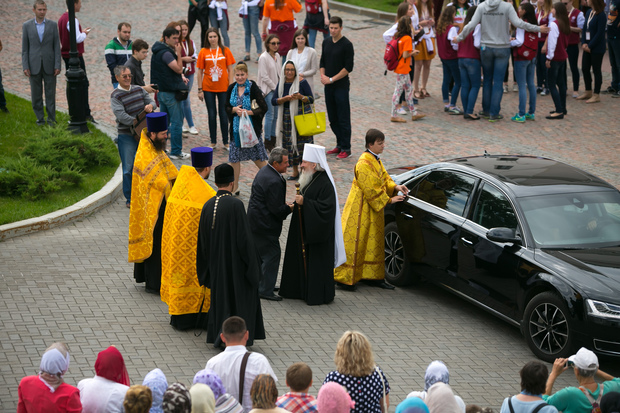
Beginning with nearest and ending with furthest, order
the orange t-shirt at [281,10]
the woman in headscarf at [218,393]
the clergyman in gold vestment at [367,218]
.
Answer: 1. the woman in headscarf at [218,393]
2. the clergyman in gold vestment at [367,218]
3. the orange t-shirt at [281,10]

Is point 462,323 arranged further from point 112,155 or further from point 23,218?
point 112,155

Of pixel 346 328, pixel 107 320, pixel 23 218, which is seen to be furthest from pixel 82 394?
pixel 23 218

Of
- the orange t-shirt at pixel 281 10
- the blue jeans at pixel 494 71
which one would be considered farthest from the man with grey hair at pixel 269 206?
the orange t-shirt at pixel 281 10

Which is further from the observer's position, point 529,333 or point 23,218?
point 23,218

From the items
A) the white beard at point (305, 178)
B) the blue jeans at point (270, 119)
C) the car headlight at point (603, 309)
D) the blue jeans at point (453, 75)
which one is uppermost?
the blue jeans at point (453, 75)

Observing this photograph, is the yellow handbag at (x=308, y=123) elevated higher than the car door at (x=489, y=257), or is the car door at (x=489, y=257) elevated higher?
the yellow handbag at (x=308, y=123)

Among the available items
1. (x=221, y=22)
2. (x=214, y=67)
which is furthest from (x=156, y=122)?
(x=221, y=22)

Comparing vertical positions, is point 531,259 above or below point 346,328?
above

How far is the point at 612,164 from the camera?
A: 14.8 meters

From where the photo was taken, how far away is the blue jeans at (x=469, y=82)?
56.1 feet

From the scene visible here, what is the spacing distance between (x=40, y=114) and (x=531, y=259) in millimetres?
10747

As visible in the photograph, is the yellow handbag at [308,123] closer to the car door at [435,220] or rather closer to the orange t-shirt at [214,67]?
the orange t-shirt at [214,67]

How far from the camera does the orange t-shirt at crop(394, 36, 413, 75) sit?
53.8 ft

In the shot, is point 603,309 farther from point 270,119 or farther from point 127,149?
point 270,119
